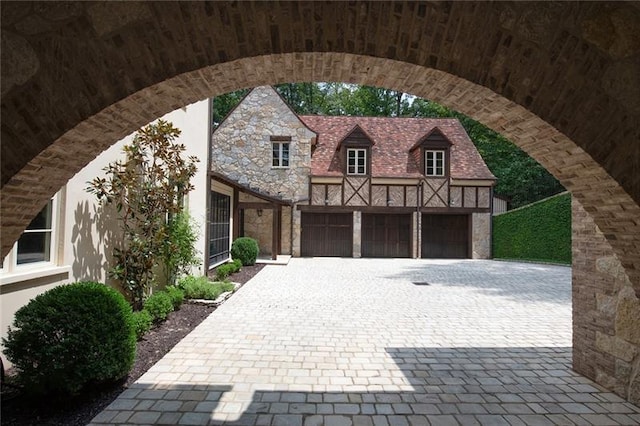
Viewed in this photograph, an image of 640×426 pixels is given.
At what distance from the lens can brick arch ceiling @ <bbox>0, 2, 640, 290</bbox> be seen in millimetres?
1920

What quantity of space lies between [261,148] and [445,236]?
10210mm

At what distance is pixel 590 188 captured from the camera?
2.32 meters

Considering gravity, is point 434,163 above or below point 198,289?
above

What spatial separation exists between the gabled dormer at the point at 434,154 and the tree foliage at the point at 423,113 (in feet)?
22.4

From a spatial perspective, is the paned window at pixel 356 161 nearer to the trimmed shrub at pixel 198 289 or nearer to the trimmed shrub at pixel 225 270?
the trimmed shrub at pixel 225 270

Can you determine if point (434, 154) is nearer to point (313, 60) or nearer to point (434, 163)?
point (434, 163)

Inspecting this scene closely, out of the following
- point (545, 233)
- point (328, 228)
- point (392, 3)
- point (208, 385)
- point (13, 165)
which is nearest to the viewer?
point (13, 165)

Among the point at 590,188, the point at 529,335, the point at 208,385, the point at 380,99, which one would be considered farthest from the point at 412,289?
the point at 380,99

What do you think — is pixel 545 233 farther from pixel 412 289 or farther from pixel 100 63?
pixel 100 63

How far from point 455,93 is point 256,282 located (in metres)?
8.56

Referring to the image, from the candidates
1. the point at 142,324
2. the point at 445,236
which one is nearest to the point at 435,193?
the point at 445,236

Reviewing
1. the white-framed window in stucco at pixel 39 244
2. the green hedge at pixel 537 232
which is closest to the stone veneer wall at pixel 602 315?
the white-framed window in stucco at pixel 39 244

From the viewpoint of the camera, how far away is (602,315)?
3.70 m

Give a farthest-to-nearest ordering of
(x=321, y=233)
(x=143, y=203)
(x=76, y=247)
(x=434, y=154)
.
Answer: (x=434, y=154) < (x=321, y=233) < (x=143, y=203) < (x=76, y=247)
